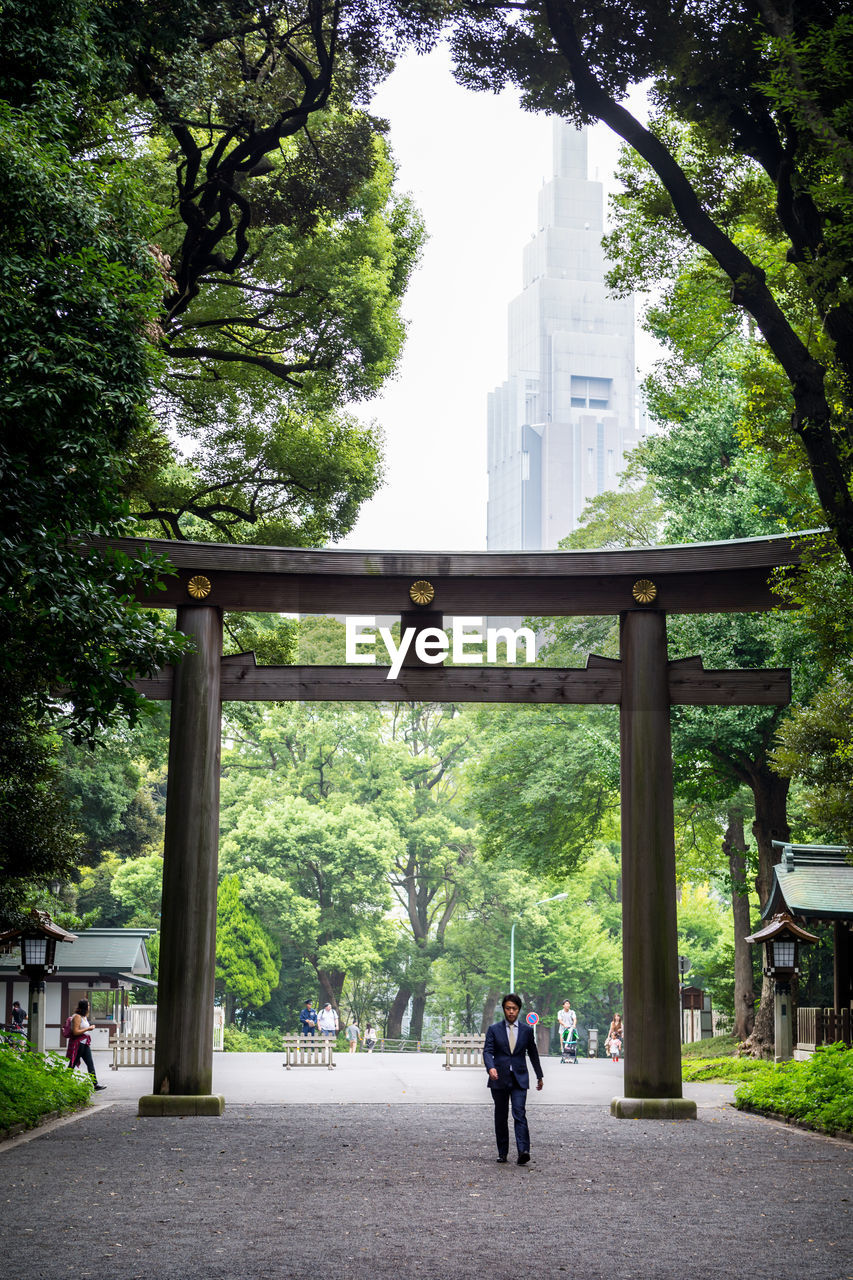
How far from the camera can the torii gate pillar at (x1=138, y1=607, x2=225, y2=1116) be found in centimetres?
1307

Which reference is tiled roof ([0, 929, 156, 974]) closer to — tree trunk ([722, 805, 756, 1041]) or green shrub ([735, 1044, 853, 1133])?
tree trunk ([722, 805, 756, 1041])

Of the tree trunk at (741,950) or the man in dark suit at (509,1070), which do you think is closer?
the man in dark suit at (509,1070)

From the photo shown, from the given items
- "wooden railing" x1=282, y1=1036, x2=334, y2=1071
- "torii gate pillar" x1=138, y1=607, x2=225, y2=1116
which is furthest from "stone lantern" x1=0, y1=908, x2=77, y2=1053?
"wooden railing" x1=282, y1=1036, x2=334, y2=1071

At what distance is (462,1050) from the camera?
2455cm

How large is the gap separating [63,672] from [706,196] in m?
7.50

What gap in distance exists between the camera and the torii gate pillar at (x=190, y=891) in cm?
1307

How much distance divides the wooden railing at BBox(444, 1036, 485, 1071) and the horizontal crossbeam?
11.7 meters

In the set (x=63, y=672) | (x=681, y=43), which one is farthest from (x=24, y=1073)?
(x=681, y=43)

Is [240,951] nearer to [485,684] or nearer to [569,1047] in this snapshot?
[569,1047]

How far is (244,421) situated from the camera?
2200 cm

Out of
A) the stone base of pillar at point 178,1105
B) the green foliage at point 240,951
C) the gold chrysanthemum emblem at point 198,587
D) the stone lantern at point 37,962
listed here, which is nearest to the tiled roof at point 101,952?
the green foliage at point 240,951

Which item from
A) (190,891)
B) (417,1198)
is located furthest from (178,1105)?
(417,1198)

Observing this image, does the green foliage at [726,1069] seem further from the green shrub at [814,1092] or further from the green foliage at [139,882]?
the green foliage at [139,882]

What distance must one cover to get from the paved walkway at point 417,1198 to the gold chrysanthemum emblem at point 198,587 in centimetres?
546
